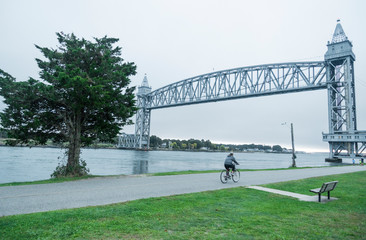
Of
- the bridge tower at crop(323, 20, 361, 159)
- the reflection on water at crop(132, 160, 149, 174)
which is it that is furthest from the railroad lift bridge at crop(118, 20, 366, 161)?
the reflection on water at crop(132, 160, 149, 174)

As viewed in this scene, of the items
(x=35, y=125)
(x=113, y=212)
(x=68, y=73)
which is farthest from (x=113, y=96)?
(x=113, y=212)

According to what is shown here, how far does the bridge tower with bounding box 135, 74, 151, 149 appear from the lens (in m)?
116

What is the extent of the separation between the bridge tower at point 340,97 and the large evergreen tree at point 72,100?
191ft

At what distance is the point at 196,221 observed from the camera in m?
6.09

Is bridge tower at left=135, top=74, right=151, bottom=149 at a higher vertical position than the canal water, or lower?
higher

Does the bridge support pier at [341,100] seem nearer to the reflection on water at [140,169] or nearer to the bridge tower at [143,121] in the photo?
the reflection on water at [140,169]

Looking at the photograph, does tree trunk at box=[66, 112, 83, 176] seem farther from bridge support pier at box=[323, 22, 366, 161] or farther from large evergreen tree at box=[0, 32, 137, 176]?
bridge support pier at box=[323, 22, 366, 161]

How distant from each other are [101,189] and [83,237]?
617 cm

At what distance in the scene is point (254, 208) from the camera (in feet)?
24.8

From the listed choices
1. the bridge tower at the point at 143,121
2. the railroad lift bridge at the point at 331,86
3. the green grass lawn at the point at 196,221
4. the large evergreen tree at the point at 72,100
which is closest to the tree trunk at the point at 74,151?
the large evergreen tree at the point at 72,100

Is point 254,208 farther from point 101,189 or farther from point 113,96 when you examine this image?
point 113,96

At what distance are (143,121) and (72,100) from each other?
102 meters

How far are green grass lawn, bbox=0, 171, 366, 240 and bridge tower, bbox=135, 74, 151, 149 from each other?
109001 mm

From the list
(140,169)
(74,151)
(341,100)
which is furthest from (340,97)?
(74,151)
